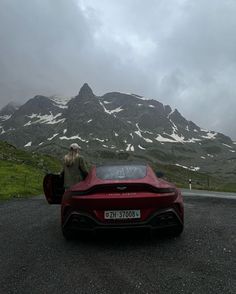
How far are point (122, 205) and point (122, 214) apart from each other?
0.59 ft

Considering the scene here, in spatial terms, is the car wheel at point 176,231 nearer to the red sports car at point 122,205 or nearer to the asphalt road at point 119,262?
the red sports car at point 122,205

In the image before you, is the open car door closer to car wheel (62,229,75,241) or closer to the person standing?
the person standing

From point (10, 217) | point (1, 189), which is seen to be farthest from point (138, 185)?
point (1, 189)

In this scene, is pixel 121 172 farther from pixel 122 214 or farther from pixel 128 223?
pixel 128 223

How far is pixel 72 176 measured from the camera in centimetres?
1159

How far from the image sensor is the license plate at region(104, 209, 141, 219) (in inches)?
337

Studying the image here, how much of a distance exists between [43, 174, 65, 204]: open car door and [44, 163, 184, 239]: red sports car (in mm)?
2926

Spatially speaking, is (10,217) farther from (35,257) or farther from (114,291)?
(114,291)

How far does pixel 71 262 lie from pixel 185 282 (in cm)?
227

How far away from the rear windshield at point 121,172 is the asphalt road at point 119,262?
1.36 m

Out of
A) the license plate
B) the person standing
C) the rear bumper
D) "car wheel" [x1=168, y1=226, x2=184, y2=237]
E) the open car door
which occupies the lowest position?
"car wheel" [x1=168, y1=226, x2=184, y2=237]

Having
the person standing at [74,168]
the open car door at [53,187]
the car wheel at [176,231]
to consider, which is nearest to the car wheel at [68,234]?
the car wheel at [176,231]

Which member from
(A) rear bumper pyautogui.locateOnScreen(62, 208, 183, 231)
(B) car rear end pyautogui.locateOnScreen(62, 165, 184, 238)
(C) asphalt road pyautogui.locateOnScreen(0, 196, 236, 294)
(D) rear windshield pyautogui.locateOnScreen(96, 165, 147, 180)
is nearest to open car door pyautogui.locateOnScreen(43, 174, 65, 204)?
(C) asphalt road pyautogui.locateOnScreen(0, 196, 236, 294)

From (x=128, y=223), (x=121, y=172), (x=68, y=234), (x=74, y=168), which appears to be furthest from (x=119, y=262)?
(x=74, y=168)
